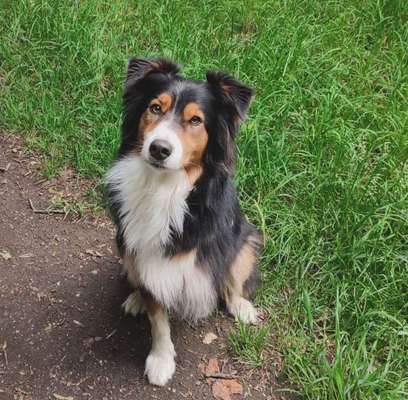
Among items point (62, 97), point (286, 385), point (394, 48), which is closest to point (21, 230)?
point (62, 97)

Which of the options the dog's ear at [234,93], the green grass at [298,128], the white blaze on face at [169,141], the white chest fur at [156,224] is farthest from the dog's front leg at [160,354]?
the dog's ear at [234,93]

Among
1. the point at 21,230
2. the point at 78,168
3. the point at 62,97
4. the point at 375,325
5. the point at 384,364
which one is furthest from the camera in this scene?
the point at 62,97

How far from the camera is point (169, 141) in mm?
2025

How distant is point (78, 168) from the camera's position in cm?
362

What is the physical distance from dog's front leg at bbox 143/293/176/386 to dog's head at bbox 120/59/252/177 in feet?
2.48

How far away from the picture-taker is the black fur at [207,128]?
2.19m

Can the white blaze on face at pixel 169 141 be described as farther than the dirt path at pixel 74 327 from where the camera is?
No

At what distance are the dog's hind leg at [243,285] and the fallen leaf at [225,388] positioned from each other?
0.31 m

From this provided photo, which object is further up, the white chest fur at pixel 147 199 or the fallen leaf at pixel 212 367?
the white chest fur at pixel 147 199

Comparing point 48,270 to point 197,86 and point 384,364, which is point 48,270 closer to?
point 197,86

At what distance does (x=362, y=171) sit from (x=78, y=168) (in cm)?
186

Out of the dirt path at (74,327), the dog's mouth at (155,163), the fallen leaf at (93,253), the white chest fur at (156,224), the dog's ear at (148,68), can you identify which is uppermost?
the dog's ear at (148,68)

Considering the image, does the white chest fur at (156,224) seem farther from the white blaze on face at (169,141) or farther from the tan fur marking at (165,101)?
the tan fur marking at (165,101)

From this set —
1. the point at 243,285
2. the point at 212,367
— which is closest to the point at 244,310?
the point at 243,285
